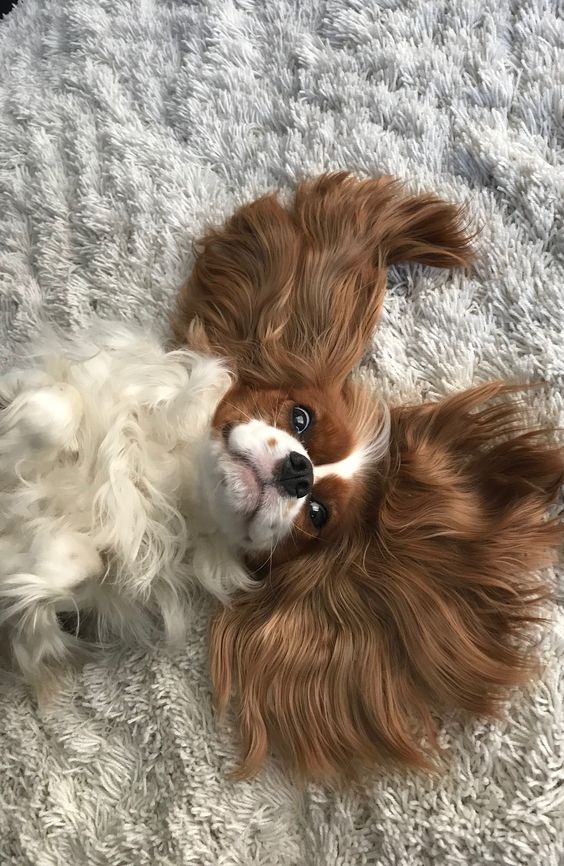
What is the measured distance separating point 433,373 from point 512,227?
0.34 m

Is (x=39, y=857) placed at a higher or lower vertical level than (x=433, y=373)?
lower

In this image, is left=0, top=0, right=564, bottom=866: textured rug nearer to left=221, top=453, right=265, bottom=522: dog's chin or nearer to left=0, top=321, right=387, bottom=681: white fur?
left=0, top=321, right=387, bottom=681: white fur

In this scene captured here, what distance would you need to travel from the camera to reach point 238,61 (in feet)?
5.39

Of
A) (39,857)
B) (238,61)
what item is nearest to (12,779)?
(39,857)

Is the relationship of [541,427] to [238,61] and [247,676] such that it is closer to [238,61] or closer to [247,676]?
[247,676]

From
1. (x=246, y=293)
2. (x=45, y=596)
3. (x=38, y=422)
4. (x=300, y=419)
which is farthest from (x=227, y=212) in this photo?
(x=45, y=596)

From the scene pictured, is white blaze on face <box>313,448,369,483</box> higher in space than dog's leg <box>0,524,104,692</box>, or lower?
higher

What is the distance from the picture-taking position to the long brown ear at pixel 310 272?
134 cm

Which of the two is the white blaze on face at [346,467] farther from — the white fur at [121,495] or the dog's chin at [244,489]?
the dog's chin at [244,489]

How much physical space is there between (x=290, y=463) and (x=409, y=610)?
31 centimetres

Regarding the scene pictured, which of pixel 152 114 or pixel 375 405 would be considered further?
pixel 152 114

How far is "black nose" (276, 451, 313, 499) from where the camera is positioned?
3.68 feet

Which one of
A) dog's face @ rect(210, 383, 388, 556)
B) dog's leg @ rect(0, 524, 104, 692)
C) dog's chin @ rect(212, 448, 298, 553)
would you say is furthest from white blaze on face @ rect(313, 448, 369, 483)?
dog's leg @ rect(0, 524, 104, 692)

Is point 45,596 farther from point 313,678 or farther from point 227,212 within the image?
point 227,212
